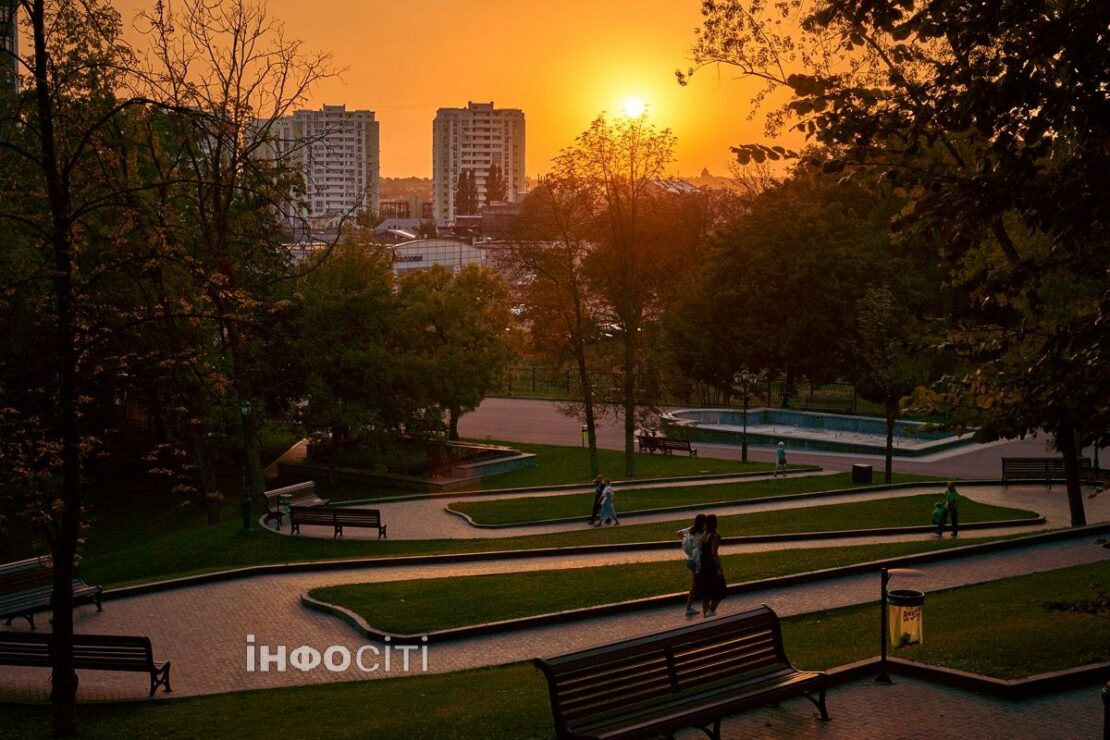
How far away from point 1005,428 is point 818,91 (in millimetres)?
3224

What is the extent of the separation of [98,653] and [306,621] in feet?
12.1

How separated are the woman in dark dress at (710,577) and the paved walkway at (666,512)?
1055 centimetres

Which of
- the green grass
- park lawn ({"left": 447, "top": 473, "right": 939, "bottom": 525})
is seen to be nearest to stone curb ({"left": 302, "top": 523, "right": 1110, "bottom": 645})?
park lawn ({"left": 447, "top": 473, "right": 939, "bottom": 525})

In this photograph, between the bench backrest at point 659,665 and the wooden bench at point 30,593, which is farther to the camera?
the wooden bench at point 30,593

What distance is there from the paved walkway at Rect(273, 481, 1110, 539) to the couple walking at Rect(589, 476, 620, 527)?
0.35 metres

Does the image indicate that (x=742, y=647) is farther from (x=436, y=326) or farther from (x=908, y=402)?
(x=436, y=326)

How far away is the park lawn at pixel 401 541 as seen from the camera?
74.7 feet

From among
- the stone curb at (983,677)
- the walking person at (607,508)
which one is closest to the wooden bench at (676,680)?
the stone curb at (983,677)

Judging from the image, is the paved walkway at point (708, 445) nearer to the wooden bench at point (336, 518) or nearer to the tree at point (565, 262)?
the tree at point (565, 262)

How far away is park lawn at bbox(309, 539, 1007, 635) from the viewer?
15.6 metres

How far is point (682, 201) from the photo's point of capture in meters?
86.6

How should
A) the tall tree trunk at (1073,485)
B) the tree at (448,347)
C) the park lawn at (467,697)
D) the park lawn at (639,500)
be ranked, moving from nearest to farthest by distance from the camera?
the park lawn at (467,697) < the tall tree trunk at (1073,485) < the park lawn at (639,500) < the tree at (448,347)

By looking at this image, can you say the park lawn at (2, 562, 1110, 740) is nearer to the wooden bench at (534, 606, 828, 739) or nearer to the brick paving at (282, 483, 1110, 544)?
the wooden bench at (534, 606, 828, 739)

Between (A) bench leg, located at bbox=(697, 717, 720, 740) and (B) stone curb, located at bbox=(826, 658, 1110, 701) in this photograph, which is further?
(B) stone curb, located at bbox=(826, 658, 1110, 701)
